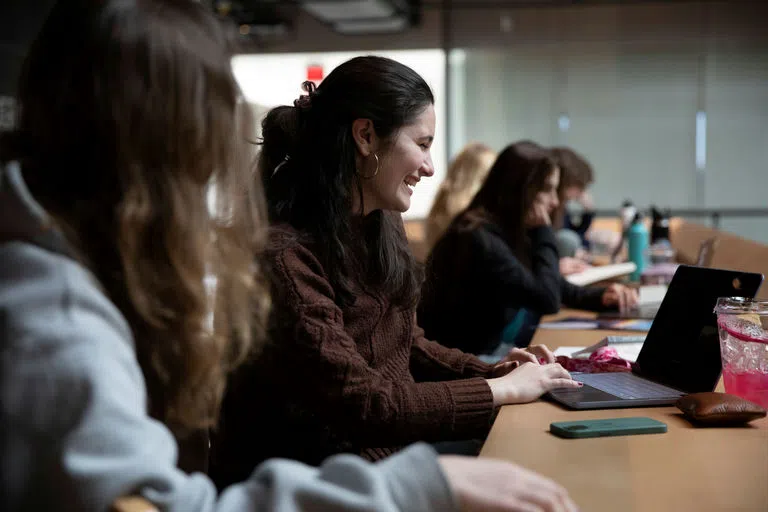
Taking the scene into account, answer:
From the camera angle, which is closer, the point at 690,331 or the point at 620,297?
the point at 690,331

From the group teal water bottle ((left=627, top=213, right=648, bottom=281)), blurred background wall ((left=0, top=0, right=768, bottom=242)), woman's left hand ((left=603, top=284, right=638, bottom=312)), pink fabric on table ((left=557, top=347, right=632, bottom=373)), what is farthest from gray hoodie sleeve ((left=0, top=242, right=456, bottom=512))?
blurred background wall ((left=0, top=0, right=768, bottom=242))

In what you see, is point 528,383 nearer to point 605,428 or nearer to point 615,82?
point 605,428

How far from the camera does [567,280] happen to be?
3.17 m

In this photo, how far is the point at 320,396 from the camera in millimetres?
1371

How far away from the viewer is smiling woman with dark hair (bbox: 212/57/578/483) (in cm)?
138

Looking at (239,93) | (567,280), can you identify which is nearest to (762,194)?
(567,280)

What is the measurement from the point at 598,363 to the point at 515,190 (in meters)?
1.35

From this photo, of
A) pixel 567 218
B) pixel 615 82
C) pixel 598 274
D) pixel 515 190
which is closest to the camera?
pixel 515 190

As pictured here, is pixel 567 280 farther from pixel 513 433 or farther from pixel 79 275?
pixel 79 275

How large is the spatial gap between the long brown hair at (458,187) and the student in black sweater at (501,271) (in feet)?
3.97

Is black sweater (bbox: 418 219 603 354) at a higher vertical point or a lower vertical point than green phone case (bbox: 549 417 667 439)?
lower

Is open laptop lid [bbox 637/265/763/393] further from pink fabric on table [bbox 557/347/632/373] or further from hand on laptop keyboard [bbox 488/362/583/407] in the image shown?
hand on laptop keyboard [bbox 488/362/583/407]

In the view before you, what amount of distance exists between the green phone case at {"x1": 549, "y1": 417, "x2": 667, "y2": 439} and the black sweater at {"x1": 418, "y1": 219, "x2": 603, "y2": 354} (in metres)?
1.49

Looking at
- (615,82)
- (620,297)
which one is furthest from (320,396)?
(615,82)
